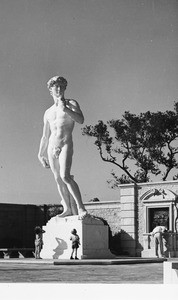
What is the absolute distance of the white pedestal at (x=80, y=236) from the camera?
1134cm

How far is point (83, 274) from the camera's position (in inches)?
322

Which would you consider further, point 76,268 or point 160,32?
point 160,32

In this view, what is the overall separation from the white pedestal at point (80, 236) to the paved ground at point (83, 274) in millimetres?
1644

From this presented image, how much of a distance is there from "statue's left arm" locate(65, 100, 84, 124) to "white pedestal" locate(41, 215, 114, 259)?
164cm

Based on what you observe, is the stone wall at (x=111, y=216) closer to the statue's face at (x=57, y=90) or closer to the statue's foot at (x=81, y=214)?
the statue's foot at (x=81, y=214)

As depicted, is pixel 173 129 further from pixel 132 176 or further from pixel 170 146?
pixel 132 176

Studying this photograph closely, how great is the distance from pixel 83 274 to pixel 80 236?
10.3 feet

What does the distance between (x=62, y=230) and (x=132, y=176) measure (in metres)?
9.76

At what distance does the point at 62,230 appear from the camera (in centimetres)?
A: 1152

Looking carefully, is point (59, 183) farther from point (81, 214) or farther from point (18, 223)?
point (18, 223)

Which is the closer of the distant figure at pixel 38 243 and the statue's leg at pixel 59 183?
the statue's leg at pixel 59 183

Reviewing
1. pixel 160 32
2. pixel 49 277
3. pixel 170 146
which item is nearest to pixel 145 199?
pixel 170 146
